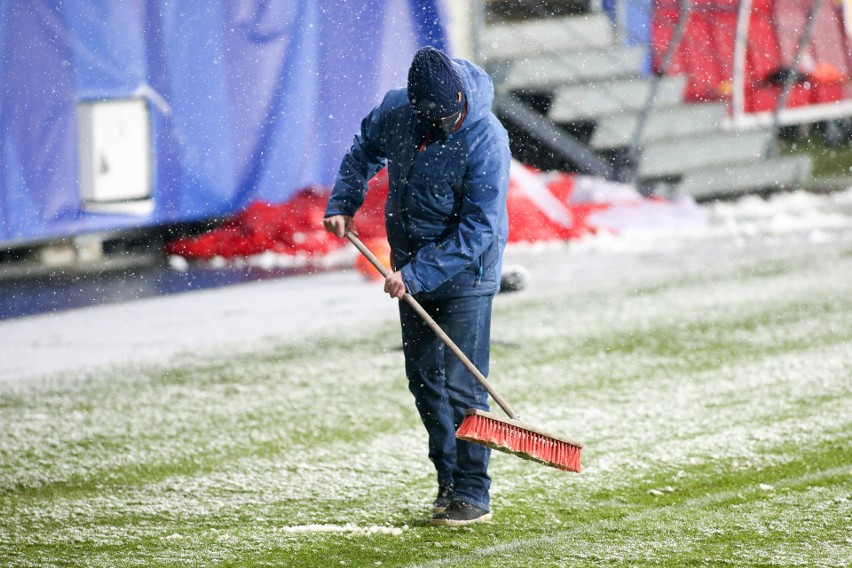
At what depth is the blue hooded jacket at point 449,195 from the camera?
453cm

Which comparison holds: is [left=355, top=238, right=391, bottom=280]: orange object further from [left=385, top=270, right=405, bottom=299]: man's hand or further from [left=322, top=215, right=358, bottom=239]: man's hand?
[left=385, top=270, right=405, bottom=299]: man's hand

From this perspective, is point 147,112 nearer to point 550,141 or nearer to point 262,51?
point 262,51

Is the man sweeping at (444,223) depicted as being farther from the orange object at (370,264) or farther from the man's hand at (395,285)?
the orange object at (370,264)

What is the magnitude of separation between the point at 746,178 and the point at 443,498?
35.0 ft

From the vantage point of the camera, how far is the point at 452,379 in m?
4.82

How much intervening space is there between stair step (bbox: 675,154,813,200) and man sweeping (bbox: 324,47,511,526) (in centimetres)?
966

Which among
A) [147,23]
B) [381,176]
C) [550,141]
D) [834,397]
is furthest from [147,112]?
[834,397]

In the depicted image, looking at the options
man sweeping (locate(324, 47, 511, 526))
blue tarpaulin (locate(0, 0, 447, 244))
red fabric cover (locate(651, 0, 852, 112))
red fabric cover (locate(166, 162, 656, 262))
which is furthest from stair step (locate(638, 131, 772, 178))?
man sweeping (locate(324, 47, 511, 526))

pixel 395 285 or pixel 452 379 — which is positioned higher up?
pixel 395 285

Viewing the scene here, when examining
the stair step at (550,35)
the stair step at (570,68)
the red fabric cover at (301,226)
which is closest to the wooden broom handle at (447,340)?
the red fabric cover at (301,226)

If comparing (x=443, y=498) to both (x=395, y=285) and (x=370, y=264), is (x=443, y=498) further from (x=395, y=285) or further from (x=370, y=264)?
(x=370, y=264)

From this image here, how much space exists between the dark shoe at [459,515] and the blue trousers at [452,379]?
3 cm

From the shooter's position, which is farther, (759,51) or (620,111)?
(759,51)

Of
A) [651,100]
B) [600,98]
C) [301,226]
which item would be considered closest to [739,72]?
[600,98]
